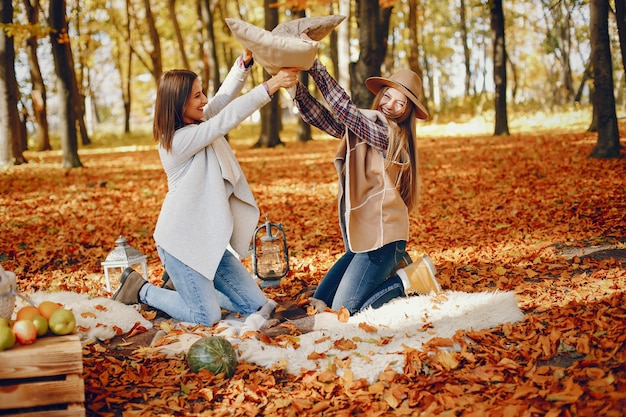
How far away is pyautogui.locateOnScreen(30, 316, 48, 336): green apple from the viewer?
2.91 metres

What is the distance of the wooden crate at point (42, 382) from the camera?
271 centimetres

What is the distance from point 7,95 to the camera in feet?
41.3

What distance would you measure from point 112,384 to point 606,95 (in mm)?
9271

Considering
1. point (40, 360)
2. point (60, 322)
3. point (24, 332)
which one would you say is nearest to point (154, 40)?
point (60, 322)

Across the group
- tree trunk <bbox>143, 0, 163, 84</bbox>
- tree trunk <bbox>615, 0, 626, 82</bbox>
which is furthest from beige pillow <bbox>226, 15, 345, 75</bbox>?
tree trunk <bbox>143, 0, 163, 84</bbox>

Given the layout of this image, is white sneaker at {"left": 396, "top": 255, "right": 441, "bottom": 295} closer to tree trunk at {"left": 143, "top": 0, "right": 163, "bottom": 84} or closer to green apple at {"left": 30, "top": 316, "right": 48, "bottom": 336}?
green apple at {"left": 30, "top": 316, "right": 48, "bottom": 336}

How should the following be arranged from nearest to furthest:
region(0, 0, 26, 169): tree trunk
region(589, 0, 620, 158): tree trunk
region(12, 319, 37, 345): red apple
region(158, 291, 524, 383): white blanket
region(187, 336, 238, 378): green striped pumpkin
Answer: region(12, 319, 37, 345): red apple < region(187, 336, 238, 378): green striped pumpkin < region(158, 291, 524, 383): white blanket < region(589, 0, 620, 158): tree trunk < region(0, 0, 26, 169): tree trunk

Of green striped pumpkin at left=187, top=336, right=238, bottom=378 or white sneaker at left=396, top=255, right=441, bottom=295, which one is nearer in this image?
green striped pumpkin at left=187, top=336, right=238, bottom=378

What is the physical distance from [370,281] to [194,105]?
71.2 inches

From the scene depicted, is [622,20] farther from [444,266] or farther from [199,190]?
[199,190]

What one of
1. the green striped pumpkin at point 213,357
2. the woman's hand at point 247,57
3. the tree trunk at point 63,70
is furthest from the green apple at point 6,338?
the tree trunk at point 63,70

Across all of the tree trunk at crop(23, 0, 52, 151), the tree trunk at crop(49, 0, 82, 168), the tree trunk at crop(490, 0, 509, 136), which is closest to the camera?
the tree trunk at crop(49, 0, 82, 168)

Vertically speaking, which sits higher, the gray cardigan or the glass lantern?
the gray cardigan

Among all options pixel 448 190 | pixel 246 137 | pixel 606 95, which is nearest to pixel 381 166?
pixel 448 190
